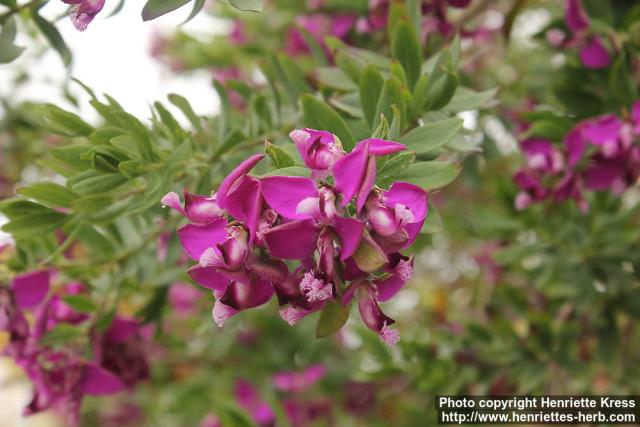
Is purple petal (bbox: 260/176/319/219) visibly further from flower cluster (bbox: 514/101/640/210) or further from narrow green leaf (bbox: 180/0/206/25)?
flower cluster (bbox: 514/101/640/210)

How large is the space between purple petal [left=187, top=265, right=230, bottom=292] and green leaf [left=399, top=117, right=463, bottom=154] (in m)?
0.31

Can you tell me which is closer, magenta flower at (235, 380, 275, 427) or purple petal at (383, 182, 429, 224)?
purple petal at (383, 182, 429, 224)

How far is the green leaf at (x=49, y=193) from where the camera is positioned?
3.00 feet

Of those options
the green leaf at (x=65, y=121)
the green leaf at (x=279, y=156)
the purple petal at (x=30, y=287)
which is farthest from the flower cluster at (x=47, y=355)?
the green leaf at (x=279, y=156)

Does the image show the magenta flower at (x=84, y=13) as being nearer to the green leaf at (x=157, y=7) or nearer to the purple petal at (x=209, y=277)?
the green leaf at (x=157, y=7)

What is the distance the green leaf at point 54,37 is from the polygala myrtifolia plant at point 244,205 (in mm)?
105

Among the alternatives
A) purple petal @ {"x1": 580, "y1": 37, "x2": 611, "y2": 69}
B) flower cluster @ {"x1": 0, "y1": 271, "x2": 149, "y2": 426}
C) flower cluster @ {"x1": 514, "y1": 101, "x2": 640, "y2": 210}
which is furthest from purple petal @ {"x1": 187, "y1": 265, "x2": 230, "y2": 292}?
purple petal @ {"x1": 580, "y1": 37, "x2": 611, "y2": 69}

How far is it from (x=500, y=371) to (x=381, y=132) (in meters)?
1.03

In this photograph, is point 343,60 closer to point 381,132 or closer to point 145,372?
point 381,132

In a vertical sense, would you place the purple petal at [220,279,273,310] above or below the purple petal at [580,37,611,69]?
above

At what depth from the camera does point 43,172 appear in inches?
84.0

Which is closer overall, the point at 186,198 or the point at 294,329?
the point at 186,198

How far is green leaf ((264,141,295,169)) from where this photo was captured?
0.66 meters

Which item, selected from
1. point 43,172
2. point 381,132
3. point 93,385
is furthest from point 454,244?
point 381,132
